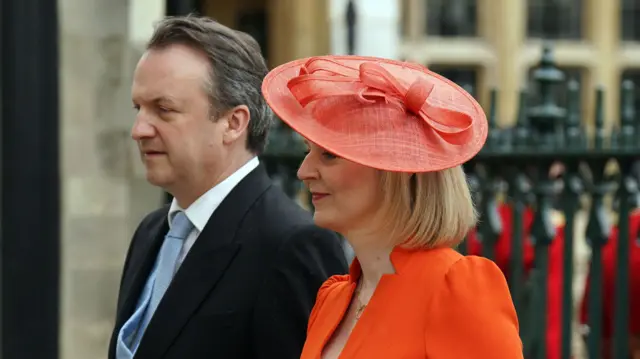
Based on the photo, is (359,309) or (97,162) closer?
(359,309)

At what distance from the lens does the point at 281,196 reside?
7.57 ft

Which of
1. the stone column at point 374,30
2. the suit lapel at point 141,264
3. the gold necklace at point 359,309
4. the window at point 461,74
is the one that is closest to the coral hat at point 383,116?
the gold necklace at point 359,309

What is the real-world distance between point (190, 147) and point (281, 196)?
0.25m

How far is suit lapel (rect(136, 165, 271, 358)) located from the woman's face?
430mm

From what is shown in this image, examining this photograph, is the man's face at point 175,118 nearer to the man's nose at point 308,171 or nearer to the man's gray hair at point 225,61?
the man's gray hair at point 225,61

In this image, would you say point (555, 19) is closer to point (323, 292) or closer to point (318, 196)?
point (323, 292)

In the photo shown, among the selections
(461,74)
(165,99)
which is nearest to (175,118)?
(165,99)

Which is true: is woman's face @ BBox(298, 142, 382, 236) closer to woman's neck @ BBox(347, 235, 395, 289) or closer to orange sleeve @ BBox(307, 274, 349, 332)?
woman's neck @ BBox(347, 235, 395, 289)

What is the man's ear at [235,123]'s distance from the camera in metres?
2.21

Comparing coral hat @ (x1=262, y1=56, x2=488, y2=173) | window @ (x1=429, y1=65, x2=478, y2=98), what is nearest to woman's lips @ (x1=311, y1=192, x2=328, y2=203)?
coral hat @ (x1=262, y1=56, x2=488, y2=173)

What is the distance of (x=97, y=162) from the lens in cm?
391

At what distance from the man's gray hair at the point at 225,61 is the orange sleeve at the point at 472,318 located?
72 centimetres

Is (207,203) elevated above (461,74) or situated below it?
above

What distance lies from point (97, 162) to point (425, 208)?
2371mm
